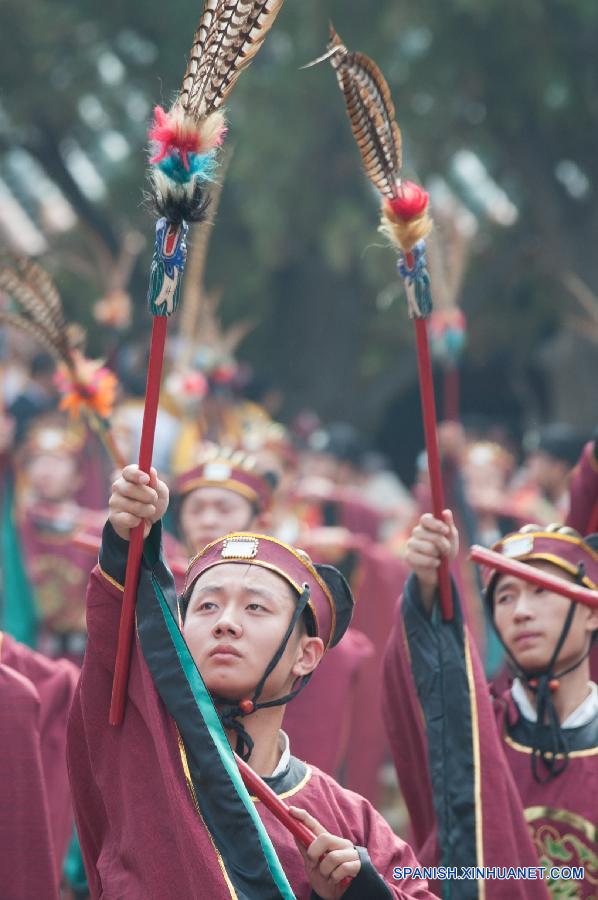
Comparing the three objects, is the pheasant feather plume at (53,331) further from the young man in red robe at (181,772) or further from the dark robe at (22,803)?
the young man in red robe at (181,772)

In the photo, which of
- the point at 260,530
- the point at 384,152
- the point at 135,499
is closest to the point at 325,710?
the point at 260,530

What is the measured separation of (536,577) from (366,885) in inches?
54.4

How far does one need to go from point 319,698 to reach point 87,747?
263 cm

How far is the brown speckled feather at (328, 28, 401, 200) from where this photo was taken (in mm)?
3531

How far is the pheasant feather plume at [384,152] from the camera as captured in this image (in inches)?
142

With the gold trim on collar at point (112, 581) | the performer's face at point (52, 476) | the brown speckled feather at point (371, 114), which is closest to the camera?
the gold trim on collar at point (112, 581)

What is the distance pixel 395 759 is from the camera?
4.52 metres

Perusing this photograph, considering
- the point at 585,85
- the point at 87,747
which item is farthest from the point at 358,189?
the point at 87,747

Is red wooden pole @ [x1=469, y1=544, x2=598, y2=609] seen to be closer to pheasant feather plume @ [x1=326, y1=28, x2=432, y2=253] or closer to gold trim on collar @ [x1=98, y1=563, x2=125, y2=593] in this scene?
pheasant feather plume @ [x1=326, y1=28, x2=432, y2=253]

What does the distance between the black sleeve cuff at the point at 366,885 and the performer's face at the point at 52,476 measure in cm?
552

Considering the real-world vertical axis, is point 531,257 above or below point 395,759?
above

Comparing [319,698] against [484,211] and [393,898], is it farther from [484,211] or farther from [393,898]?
[484,211]

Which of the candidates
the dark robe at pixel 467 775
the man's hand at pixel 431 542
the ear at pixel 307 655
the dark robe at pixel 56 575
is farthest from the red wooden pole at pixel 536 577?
the dark robe at pixel 56 575

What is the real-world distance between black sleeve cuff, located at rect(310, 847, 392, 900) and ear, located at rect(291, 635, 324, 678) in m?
0.59
